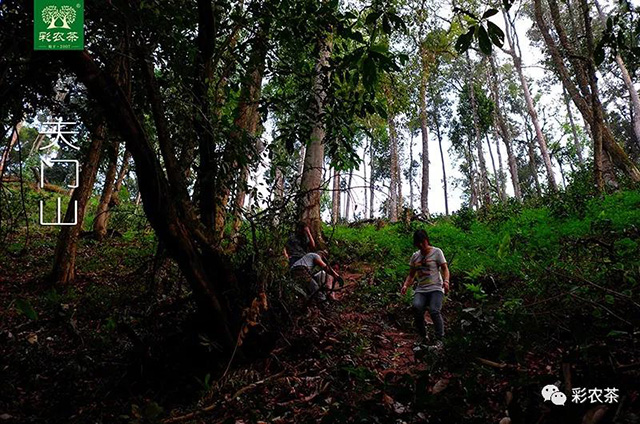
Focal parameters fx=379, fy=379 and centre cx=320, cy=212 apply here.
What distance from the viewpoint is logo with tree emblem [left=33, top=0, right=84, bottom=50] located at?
272 cm

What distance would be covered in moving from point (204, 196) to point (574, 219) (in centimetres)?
804

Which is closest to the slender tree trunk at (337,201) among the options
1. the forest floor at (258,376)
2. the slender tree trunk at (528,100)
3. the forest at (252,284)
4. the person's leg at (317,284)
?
the forest at (252,284)

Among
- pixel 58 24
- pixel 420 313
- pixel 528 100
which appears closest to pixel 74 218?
pixel 58 24

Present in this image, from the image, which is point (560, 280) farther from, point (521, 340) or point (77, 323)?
point (77, 323)

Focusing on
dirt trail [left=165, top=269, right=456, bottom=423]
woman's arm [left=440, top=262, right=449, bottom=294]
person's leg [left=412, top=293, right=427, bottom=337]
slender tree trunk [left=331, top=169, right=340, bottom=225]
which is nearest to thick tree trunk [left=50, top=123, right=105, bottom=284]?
slender tree trunk [left=331, top=169, right=340, bottom=225]

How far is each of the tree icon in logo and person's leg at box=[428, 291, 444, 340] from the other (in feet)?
15.1

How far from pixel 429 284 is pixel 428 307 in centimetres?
30

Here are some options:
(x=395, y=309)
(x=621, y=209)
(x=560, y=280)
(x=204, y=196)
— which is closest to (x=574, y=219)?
(x=621, y=209)

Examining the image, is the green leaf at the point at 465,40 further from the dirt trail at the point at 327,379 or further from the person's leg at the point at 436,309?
the person's leg at the point at 436,309

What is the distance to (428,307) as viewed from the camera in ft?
16.0

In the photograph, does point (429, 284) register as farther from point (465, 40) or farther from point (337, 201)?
point (337, 201)

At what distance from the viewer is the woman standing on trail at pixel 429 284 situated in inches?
189

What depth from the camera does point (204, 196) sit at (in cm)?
356

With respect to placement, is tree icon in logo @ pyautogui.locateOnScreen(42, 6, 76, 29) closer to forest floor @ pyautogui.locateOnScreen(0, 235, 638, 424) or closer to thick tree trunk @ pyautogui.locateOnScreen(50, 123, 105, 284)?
forest floor @ pyautogui.locateOnScreen(0, 235, 638, 424)
